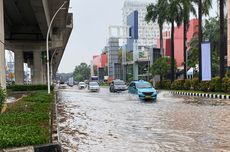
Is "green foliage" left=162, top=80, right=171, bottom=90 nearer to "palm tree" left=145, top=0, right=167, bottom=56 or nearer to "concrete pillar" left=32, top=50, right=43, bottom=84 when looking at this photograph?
"palm tree" left=145, top=0, right=167, bottom=56

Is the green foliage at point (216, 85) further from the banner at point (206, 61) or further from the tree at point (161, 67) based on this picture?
the tree at point (161, 67)

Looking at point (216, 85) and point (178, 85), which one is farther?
point (178, 85)

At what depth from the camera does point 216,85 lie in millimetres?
37469

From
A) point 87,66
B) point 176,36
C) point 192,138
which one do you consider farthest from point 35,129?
point 87,66

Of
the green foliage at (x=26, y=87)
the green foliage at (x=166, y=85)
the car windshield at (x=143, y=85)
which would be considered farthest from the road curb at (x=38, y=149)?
the green foliage at (x=166, y=85)

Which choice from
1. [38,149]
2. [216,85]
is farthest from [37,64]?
[38,149]

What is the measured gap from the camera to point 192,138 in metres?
10.9

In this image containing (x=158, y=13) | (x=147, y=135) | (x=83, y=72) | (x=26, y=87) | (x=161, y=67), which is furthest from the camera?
(x=83, y=72)

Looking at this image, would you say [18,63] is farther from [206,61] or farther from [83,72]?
[83,72]

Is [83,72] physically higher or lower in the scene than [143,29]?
lower

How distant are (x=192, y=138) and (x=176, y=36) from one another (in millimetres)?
89401


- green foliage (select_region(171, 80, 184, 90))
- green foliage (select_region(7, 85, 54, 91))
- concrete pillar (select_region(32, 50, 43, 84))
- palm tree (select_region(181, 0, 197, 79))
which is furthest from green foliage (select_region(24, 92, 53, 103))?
palm tree (select_region(181, 0, 197, 79))

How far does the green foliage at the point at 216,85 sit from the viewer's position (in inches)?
1458

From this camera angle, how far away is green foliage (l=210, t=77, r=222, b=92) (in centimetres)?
3703
